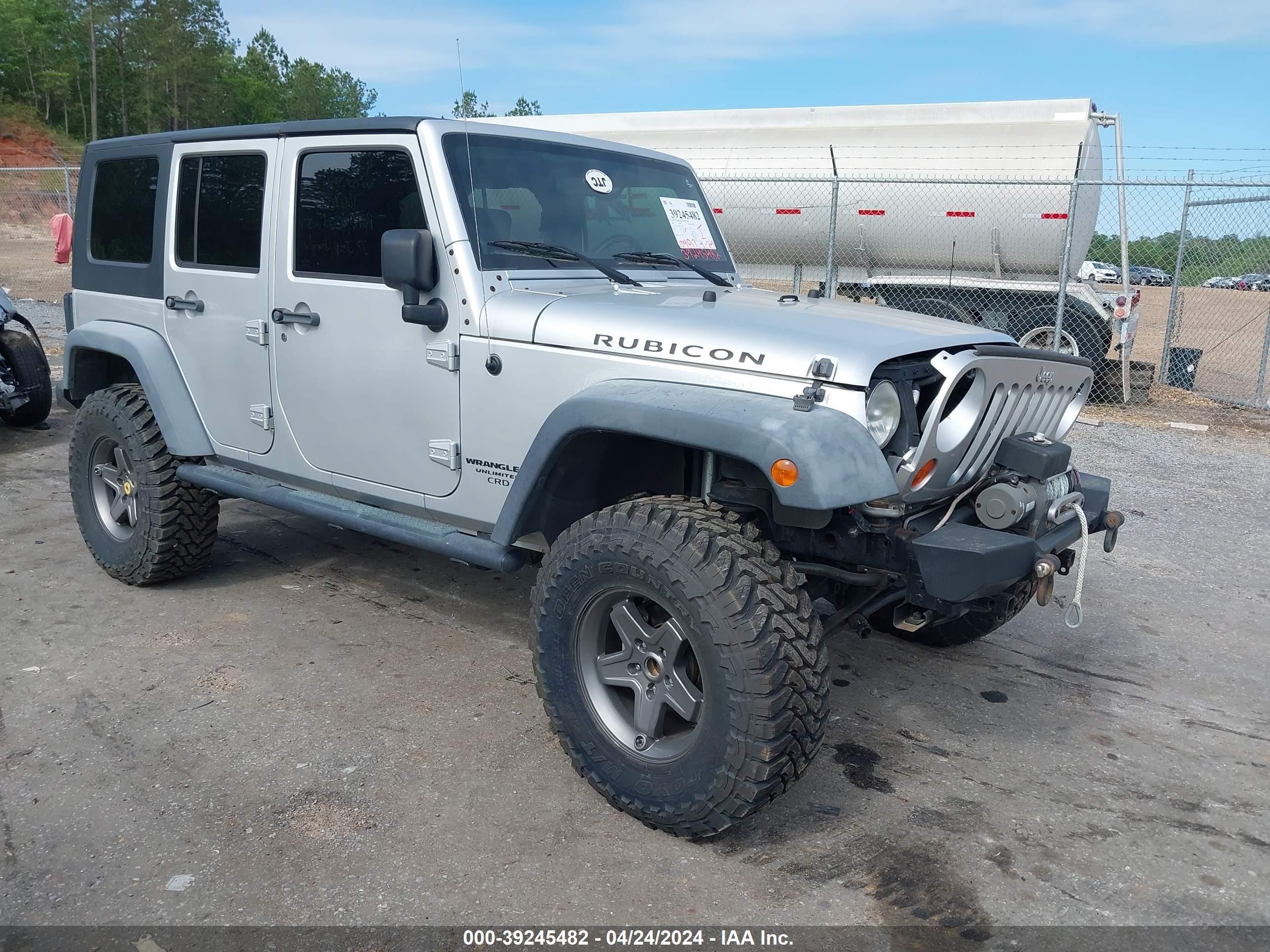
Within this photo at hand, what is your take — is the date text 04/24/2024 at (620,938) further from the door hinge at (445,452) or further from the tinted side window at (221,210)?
the tinted side window at (221,210)

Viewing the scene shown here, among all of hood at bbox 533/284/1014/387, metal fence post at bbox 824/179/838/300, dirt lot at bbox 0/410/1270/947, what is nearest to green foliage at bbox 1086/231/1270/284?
metal fence post at bbox 824/179/838/300

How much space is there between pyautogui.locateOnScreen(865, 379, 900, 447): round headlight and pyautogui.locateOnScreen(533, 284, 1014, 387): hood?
8cm

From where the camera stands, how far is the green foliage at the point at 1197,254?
11141 mm

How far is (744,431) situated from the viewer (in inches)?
103

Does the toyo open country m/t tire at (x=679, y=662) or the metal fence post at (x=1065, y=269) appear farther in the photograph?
the metal fence post at (x=1065, y=269)

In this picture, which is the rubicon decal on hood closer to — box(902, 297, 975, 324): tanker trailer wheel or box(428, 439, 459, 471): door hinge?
box(428, 439, 459, 471): door hinge

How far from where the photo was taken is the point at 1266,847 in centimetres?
294

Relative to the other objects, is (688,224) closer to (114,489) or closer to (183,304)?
(183,304)

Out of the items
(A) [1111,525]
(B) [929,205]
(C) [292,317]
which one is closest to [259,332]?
(C) [292,317]

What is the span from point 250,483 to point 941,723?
9.75 ft

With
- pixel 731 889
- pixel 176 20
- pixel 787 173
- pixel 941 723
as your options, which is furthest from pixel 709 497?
pixel 176 20

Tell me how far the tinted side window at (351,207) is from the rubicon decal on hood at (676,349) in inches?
36.8

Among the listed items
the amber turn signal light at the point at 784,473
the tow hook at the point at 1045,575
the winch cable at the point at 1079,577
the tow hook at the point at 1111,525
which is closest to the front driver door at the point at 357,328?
the amber turn signal light at the point at 784,473

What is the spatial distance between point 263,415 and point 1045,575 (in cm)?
308
